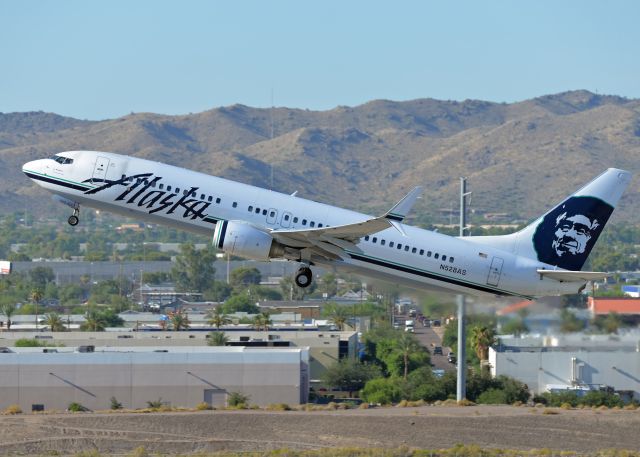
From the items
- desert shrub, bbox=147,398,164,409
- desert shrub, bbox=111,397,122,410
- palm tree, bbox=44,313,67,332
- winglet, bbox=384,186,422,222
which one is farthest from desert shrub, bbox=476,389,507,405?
palm tree, bbox=44,313,67,332

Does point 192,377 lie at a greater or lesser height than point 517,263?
lesser

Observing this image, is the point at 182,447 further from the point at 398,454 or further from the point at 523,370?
the point at 523,370

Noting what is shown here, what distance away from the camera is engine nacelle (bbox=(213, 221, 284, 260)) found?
219 feet

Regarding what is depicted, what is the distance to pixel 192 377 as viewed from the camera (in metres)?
101

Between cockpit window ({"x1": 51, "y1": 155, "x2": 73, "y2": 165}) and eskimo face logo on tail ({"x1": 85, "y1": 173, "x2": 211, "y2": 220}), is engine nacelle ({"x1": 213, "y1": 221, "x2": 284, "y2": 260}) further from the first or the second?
cockpit window ({"x1": 51, "y1": 155, "x2": 73, "y2": 165})

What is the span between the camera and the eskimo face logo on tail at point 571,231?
7175cm

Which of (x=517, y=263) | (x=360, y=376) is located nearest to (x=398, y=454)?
(x=517, y=263)

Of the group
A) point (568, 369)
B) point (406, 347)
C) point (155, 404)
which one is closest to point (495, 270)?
point (155, 404)

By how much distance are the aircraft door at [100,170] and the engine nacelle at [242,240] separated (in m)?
6.93

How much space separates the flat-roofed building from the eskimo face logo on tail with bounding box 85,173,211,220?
111 ft

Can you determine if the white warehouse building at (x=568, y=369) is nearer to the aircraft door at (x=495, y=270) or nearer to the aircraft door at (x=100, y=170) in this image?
the aircraft door at (x=495, y=270)

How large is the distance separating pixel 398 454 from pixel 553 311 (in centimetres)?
1242

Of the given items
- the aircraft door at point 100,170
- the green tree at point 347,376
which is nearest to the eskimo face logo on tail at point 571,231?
the aircraft door at point 100,170

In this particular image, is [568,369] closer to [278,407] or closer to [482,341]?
[482,341]
